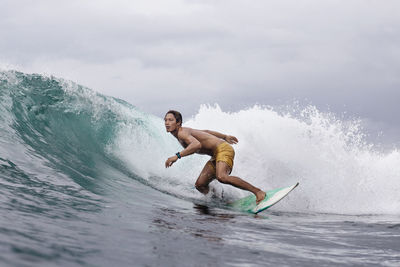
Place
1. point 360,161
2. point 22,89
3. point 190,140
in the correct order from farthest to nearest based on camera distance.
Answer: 1. point 360,161
2. point 22,89
3. point 190,140

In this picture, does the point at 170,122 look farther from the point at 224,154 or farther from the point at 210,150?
the point at 224,154

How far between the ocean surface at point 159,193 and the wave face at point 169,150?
35 millimetres

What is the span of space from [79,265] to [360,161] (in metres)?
10.4

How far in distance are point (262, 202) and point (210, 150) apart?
4.50ft

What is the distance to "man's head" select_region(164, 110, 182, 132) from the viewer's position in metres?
7.26

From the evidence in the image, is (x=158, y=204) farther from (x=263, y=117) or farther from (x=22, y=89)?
(x=263, y=117)

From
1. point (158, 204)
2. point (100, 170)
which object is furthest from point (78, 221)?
point (100, 170)

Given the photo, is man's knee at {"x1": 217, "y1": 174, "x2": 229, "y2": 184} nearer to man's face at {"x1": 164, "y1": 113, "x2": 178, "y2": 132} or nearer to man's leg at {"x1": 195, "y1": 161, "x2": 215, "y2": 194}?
man's leg at {"x1": 195, "y1": 161, "x2": 215, "y2": 194}

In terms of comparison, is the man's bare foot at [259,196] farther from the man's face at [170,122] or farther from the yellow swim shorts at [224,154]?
the man's face at [170,122]

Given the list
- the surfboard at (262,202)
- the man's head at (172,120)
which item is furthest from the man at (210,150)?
the surfboard at (262,202)

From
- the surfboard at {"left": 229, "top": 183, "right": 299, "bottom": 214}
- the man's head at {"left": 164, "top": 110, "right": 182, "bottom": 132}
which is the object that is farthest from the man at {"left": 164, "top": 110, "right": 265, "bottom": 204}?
the surfboard at {"left": 229, "top": 183, "right": 299, "bottom": 214}

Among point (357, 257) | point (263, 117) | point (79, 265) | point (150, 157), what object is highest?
point (263, 117)

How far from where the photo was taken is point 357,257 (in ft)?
12.9

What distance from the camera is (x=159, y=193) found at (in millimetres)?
7676
